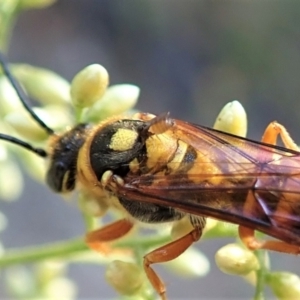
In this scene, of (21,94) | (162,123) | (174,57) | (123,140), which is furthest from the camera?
(174,57)

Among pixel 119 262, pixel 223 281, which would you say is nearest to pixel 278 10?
pixel 223 281

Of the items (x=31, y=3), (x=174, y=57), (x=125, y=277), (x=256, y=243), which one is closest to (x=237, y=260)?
(x=256, y=243)

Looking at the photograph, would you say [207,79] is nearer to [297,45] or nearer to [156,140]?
[297,45]

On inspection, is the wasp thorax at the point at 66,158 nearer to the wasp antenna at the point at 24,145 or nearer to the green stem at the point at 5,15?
the wasp antenna at the point at 24,145

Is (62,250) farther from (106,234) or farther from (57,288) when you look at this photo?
(57,288)

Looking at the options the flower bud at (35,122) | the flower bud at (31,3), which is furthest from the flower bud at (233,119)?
the flower bud at (31,3)

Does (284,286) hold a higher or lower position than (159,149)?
lower

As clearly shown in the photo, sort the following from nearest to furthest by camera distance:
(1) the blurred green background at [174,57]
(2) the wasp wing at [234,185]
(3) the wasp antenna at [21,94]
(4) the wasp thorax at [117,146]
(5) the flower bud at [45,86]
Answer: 1. (2) the wasp wing at [234,185]
2. (4) the wasp thorax at [117,146]
3. (3) the wasp antenna at [21,94]
4. (5) the flower bud at [45,86]
5. (1) the blurred green background at [174,57]
